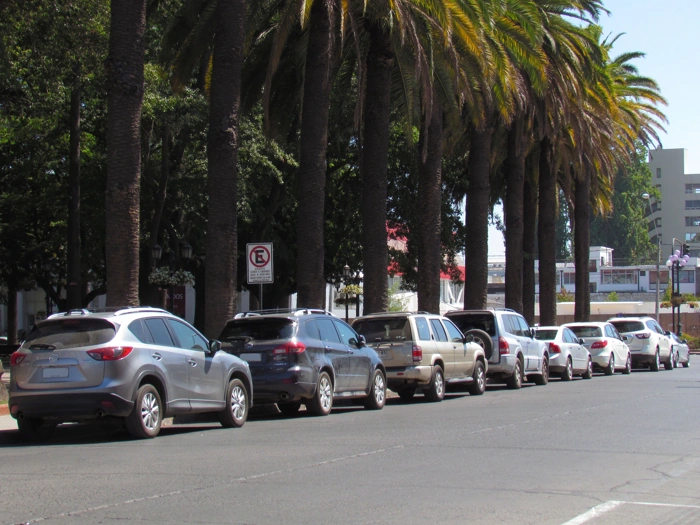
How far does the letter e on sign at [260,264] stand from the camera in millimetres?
18109

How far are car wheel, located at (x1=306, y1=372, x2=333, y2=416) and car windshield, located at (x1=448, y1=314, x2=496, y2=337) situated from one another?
722cm

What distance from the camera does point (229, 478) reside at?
867 cm

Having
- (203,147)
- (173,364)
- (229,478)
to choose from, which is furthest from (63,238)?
(229,478)

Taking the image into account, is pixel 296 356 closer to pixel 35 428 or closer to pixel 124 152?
pixel 35 428

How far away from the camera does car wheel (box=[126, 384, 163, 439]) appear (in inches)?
451

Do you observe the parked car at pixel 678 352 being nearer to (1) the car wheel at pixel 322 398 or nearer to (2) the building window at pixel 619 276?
(1) the car wheel at pixel 322 398

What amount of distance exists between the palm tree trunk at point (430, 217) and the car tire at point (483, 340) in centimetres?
257

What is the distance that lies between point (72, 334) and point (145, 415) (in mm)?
1373

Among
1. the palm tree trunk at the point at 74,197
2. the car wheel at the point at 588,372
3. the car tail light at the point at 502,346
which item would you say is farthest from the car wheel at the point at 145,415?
the car wheel at the point at 588,372

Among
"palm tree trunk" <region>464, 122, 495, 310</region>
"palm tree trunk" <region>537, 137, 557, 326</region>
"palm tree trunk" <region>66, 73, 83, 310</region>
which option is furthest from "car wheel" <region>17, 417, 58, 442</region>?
"palm tree trunk" <region>537, 137, 557, 326</region>

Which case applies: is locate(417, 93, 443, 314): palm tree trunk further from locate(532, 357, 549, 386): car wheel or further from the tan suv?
the tan suv

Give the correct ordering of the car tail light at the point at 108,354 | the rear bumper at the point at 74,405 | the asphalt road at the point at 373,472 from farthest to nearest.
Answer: the car tail light at the point at 108,354 → the rear bumper at the point at 74,405 → the asphalt road at the point at 373,472

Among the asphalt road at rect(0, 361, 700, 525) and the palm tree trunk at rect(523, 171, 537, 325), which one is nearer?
the asphalt road at rect(0, 361, 700, 525)

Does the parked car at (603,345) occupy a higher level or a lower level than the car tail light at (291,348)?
lower
